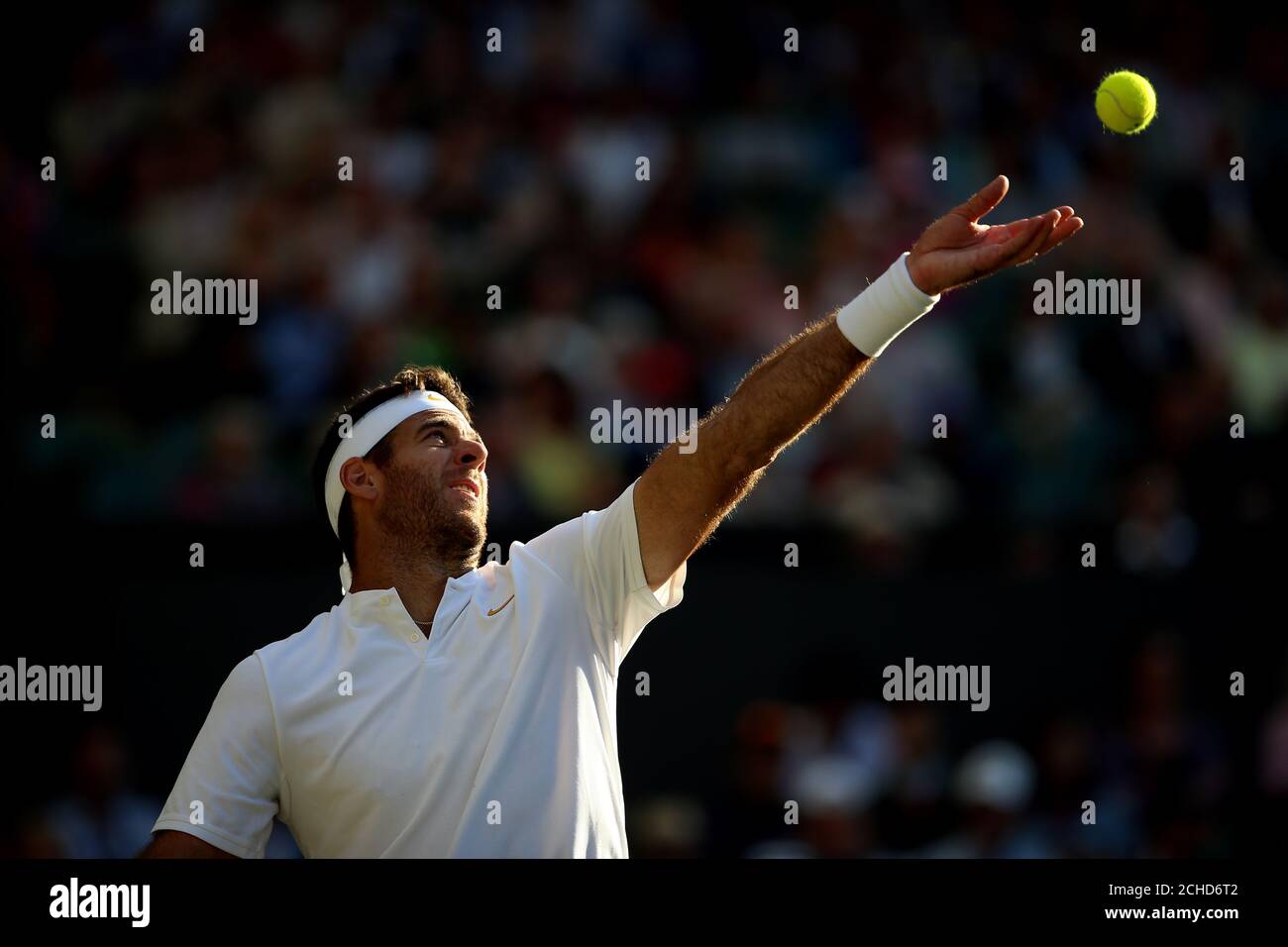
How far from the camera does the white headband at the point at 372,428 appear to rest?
501cm

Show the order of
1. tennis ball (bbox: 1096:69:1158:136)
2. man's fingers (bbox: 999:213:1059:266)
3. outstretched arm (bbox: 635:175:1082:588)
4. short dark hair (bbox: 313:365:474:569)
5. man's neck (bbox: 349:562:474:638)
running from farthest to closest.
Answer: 1. tennis ball (bbox: 1096:69:1158:136)
2. short dark hair (bbox: 313:365:474:569)
3. man's neck (bbox: 349:562:474:638)
4. outstretched arm (bbox: 635:175:1082:588)
5. man's fingers (bbox: 999:213:1059:266)

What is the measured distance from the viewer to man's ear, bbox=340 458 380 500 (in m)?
4.98

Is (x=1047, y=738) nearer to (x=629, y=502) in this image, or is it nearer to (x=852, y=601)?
(x=852, y=601)

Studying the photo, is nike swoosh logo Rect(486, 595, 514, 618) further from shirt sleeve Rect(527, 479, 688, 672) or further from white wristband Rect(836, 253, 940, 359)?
white wristband Rect(836, 253, 940, 359)

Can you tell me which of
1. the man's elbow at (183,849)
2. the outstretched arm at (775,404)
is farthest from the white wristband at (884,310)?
the man's elbow at (183,849)

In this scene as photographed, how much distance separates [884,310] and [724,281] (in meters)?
4.68

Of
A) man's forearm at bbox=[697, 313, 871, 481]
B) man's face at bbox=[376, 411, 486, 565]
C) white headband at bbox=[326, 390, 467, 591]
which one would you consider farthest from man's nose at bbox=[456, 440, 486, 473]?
man's forearm at bbox=[697, 313, 871, 481]

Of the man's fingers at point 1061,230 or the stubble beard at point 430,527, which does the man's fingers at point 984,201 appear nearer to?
the man's fingers at point 1061,230

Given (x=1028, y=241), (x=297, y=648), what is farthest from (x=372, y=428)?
(x=1028, y=241)

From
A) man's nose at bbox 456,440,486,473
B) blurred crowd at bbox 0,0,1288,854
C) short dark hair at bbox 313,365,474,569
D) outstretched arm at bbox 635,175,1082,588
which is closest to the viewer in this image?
outstretched arm at bbox 635,175,1082,588

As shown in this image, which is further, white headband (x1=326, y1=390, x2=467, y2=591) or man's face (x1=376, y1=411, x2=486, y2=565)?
white headband (x1=326, y1=390, x2=467, y2=591)

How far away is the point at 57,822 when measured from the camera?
6.92 m

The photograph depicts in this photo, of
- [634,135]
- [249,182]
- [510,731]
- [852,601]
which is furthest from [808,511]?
[510,731]

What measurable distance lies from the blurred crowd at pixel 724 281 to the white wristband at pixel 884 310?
2908 millimetres
